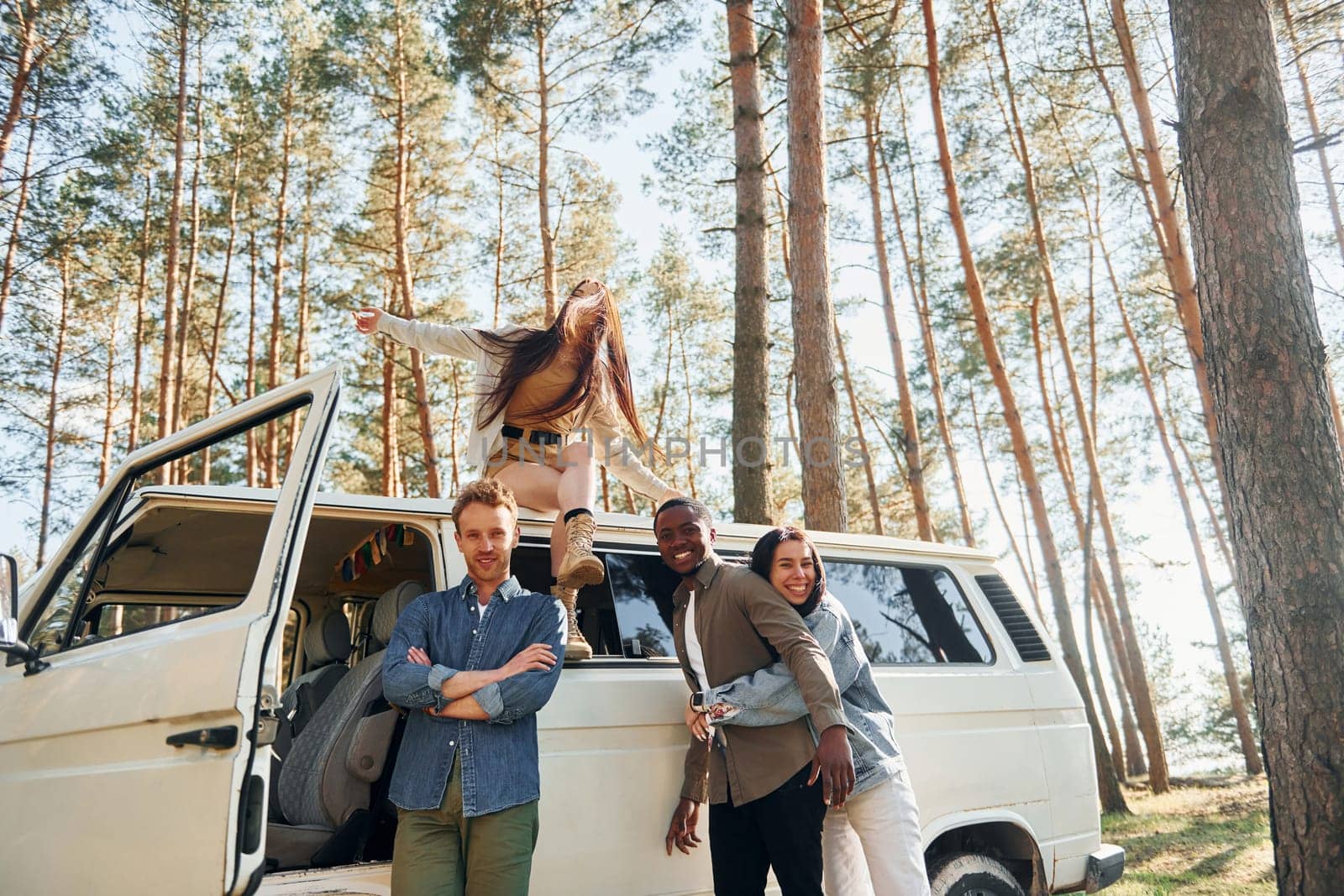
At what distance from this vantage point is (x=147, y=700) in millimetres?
2771

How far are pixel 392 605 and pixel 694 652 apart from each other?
51.2 inches

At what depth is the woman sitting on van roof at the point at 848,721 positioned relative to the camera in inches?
136

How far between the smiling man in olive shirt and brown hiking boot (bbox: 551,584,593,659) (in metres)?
0.37

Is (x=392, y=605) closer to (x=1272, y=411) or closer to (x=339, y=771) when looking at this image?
(x=339, y=771)

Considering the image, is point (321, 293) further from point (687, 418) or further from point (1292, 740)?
point (1292, 740)

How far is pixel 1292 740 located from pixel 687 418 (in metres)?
23.5

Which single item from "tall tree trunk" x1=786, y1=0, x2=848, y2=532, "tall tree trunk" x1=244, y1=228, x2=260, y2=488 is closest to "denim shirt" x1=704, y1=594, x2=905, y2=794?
"tall tree trunk" x1=786, y1=0, x2=848, y2=532

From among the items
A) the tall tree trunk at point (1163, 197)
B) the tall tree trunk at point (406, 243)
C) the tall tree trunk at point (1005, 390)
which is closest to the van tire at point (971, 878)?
the tall tree trunk at point (1005, 390)

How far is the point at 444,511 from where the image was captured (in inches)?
145

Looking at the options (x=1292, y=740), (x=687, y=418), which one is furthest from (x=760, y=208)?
(x=687, y=418)

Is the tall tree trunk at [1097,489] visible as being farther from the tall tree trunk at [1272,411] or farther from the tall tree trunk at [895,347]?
the tall tree trunk at [1272,411]

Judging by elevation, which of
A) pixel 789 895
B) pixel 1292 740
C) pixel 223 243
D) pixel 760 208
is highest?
pixel 223 243

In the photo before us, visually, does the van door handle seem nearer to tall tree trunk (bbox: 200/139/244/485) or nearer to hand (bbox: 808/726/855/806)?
hand (bbox: 808/726/855/806)

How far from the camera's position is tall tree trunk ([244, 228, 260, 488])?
18984 millimetres
